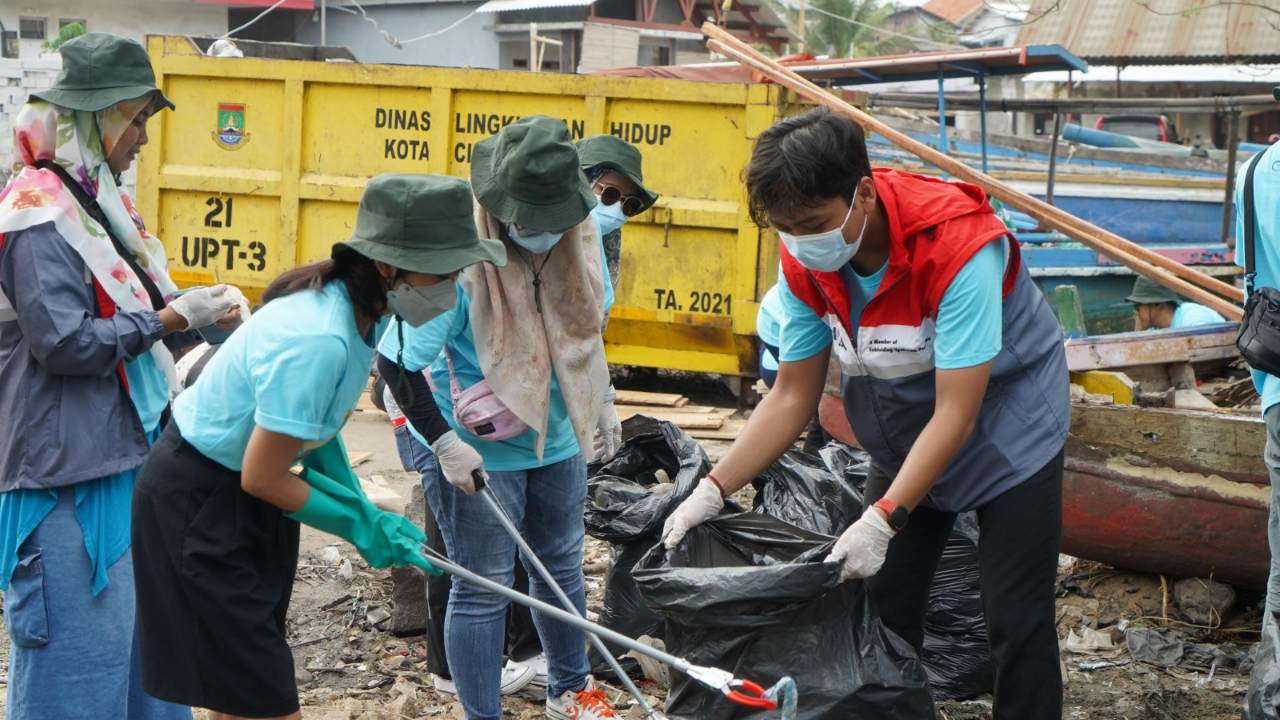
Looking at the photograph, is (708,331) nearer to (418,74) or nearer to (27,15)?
(418,74)

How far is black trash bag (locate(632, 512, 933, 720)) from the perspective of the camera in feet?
9.48

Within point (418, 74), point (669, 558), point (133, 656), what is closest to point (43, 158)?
point (133, 656)

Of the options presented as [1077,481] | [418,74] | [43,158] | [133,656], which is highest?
[418,74]

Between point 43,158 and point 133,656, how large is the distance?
1.26 metres

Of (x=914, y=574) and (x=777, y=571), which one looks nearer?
(x=777, y=571)

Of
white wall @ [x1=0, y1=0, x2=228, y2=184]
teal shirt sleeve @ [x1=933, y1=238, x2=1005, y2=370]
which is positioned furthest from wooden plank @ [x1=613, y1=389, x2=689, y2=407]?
white wall @ [x1=0, y1=0, x2=228, y2=184]

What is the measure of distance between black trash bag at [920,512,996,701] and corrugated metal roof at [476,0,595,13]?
2023 cm

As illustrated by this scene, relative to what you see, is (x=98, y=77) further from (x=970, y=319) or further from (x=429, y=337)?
(x=970, y=319)

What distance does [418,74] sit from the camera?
8.20 m

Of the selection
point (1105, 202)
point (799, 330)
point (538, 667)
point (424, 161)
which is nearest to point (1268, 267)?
point (799, 330)

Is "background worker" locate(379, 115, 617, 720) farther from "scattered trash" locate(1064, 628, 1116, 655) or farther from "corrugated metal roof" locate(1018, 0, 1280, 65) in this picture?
"corrugated metal roof" locate(1018, 0, 1280, 65)

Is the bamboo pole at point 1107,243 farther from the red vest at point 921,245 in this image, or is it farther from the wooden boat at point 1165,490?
the red vest at point 921,245

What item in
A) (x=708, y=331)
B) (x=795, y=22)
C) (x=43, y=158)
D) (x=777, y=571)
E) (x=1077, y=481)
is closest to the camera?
(x=777, y=571)

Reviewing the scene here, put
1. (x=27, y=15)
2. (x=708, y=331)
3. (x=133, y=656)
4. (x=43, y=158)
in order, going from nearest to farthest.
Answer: (x=43, y=158), (x=133, y=656), (x=708, y=331), (x=27, y=15)
